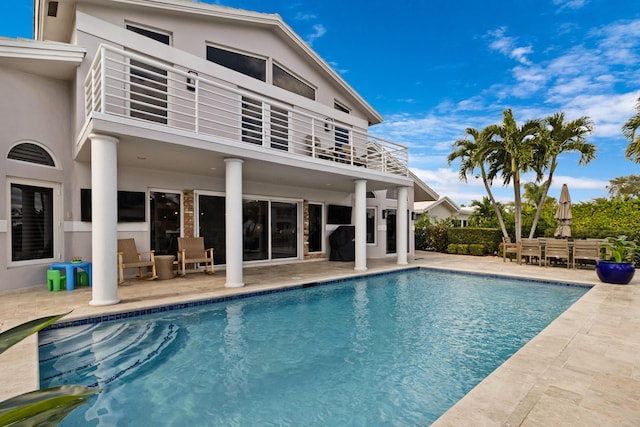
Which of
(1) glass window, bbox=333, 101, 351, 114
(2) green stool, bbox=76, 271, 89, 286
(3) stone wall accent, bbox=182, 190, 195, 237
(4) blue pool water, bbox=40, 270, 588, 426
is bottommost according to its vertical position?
(4) blue pool water, bbox=40, 270, 588, 426

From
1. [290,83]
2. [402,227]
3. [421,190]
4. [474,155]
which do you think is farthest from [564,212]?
[290,83]

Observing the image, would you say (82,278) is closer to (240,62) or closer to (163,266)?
(163,266)

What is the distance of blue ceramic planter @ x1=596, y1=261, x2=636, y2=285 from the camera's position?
27.7 ft

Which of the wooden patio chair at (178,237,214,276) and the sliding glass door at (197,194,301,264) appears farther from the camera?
the sliding glass door at (197,194,301,264)

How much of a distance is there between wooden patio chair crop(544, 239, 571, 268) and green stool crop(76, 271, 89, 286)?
1406cm

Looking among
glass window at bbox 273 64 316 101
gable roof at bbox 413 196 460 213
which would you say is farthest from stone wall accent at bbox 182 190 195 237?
gable roof at bbox 413 196 460 213

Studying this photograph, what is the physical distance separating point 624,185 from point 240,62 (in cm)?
3415

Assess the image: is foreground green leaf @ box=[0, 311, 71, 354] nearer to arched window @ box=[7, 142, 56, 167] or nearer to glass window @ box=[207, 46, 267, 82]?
arched window @ box=[7, 142, 56, 167]

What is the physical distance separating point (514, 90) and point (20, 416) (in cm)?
2253

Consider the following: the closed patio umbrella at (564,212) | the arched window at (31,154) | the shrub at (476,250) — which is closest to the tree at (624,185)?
the shrub at (476,250)

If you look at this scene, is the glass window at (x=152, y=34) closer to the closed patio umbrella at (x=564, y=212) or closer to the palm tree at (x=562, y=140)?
the palm tree at (x=562, y=140)

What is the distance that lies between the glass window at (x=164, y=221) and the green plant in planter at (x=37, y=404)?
9.05m

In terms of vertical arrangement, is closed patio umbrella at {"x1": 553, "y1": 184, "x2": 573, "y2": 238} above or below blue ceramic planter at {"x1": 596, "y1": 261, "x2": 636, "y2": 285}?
above

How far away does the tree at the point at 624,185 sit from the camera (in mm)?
28188
